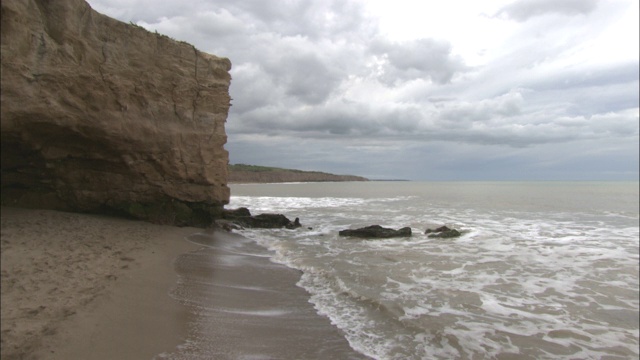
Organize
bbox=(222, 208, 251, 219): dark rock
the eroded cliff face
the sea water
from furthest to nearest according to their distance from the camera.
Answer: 1. bbox=(222, 208, 251, 219): dark rock
2. the eroded cliff face
3. the sea water

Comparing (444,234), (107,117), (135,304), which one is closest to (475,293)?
(135,304)

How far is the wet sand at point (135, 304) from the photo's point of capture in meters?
4.27

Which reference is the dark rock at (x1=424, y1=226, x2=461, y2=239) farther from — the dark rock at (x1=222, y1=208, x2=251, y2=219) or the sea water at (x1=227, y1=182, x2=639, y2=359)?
the dark rock at (x1=222, y1=208, x2=251, y2=219)

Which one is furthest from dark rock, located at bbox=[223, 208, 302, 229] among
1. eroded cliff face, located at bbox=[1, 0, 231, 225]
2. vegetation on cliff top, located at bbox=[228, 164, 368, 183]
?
vegetation on cliff top, located at bbox=[228, 164, 368, 183]

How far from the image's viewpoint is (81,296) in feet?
17.0

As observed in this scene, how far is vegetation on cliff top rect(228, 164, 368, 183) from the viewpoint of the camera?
4233 inches

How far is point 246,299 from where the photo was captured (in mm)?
6812

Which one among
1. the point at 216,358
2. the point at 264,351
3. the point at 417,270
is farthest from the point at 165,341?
the point at 417,270

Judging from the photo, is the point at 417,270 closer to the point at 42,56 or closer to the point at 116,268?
the point at 116,268

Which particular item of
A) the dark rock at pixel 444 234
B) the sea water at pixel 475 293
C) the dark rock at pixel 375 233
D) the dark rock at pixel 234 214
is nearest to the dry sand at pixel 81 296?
the sea water at pixel 475 293

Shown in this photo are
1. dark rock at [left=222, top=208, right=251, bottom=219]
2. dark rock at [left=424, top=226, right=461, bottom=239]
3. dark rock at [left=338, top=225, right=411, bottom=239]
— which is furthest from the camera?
dark rock at [left=222, top=208, right=251, bottom=219]

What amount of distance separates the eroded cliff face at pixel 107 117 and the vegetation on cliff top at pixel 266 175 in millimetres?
85431

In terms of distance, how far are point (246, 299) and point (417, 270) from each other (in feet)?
17.0

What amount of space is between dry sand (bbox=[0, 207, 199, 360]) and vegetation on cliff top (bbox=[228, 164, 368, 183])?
91222 millimetres
